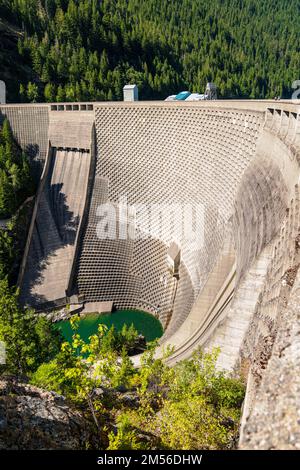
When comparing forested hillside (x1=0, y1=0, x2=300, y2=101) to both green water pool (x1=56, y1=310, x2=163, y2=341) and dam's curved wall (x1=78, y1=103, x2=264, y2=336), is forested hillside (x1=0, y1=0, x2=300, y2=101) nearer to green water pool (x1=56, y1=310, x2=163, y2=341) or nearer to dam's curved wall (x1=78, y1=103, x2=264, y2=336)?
dam's curved wall (x1=78, y1=103, x2=264, y2=336)

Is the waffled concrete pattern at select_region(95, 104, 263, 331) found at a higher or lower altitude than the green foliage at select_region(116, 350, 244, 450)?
higher

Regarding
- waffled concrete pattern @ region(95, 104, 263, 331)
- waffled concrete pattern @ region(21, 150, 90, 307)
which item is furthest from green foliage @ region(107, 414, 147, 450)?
waffled concrete pattern @ region(21, 150, 90, 307)

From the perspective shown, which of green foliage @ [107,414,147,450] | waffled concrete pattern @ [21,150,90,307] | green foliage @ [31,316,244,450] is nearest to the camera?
green foliage @ [107,414,147,450]

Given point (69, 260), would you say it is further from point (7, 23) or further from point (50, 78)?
point (7, 23)

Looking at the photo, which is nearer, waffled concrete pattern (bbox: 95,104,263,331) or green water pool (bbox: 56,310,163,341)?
waffled concrete pattern (bbox: 95,104,263,331)

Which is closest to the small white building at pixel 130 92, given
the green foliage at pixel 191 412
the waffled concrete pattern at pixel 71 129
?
the waffled concrete pattern at pixel 71 129
